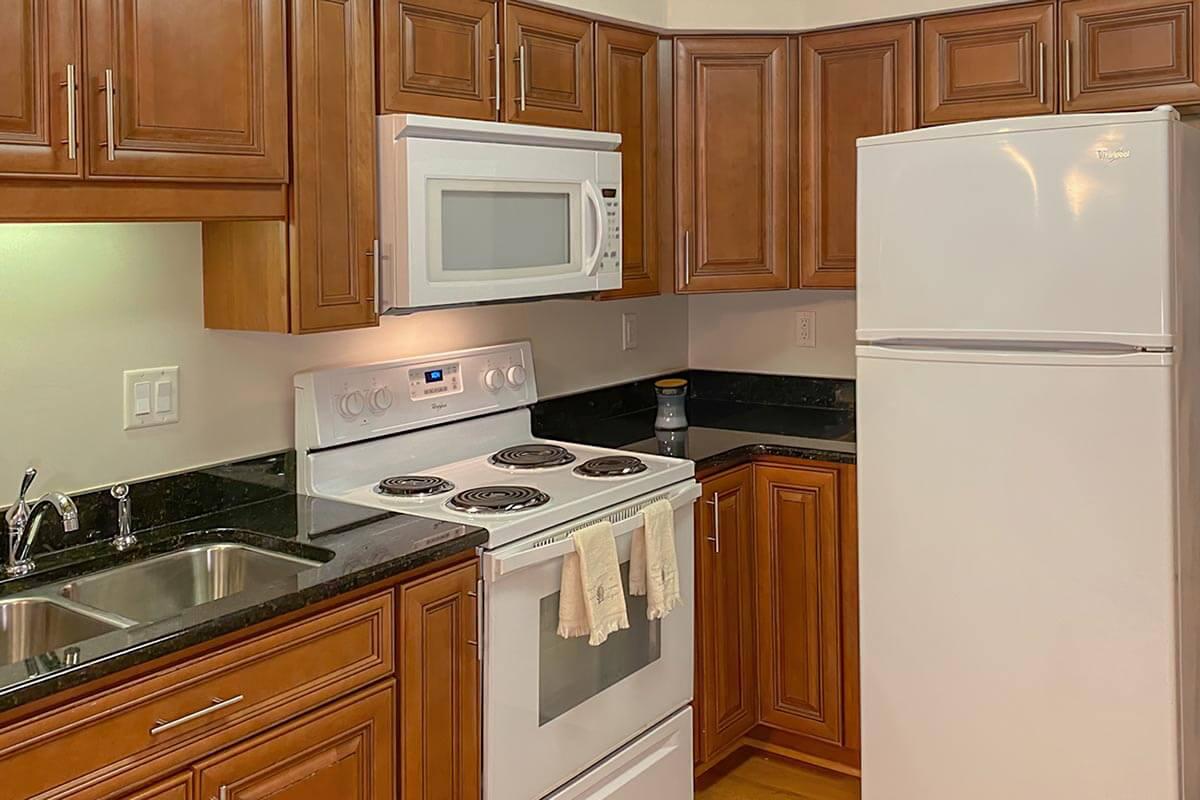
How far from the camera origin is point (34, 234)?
82.2 inches

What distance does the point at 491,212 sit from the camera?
8.48ft

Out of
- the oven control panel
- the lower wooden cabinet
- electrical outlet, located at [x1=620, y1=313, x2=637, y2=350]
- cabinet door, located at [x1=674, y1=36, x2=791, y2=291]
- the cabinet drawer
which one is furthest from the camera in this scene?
electrical outlet, located at [x1=620, y1=313, x2=637, y2=350]

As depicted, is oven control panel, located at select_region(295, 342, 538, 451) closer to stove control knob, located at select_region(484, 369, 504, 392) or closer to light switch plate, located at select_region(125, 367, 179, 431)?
stove control knob, located at select_region(484, 369, 504, 392)

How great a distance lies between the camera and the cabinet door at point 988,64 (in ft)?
9.50

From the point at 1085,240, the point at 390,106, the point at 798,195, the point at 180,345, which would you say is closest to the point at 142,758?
the point at 180,345

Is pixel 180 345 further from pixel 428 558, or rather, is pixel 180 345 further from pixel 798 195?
pixel 798 195

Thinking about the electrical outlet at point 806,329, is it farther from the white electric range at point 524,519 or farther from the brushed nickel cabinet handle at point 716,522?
the white electric range at point 524,519

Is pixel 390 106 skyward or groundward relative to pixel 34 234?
skyward

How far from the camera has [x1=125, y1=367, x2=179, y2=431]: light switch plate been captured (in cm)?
228

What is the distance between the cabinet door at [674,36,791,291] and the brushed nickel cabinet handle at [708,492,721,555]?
62cm

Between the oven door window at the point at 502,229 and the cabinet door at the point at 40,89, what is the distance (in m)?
0.78

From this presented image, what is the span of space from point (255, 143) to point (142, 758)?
3.51ft

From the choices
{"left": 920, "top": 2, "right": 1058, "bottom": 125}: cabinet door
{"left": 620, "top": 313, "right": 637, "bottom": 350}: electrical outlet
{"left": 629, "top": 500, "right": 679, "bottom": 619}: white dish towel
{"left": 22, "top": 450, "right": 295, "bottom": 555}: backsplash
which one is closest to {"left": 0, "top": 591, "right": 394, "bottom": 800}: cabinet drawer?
{"left": 22, "top": 450, "right": 295, "bottom": 555}: backsplash

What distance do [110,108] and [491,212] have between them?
0.91 meters
